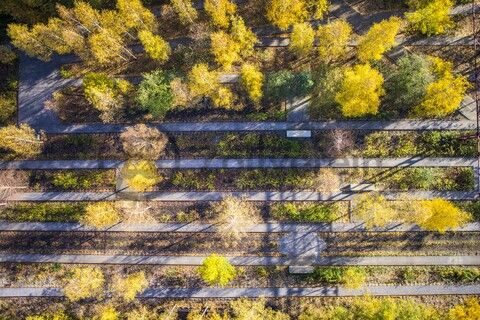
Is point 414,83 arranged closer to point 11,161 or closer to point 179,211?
point 179,211

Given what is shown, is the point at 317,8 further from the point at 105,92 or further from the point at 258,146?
the point at 105,92

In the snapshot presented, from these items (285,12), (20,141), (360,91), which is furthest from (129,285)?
(285,12)

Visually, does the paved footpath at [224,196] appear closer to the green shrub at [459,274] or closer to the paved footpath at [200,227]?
the paved footpath at [200,227]

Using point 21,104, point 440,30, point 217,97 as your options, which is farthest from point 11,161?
point 440,30

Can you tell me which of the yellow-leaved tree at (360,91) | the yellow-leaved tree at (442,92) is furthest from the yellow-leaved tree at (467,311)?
the yellow-leaved tree at (360,91)

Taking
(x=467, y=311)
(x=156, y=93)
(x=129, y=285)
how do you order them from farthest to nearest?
(x=156, y=93)
(x=129, y=285)
(x=467, y=311)
